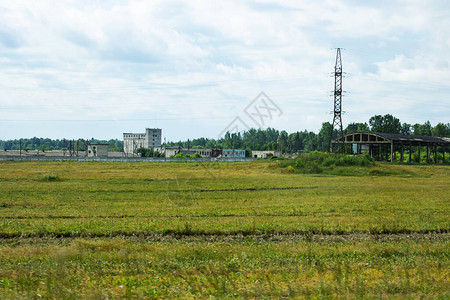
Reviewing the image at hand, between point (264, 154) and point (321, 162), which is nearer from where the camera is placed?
point (321, 162)

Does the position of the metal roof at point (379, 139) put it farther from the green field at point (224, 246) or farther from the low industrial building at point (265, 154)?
the low industrial building at point (265, 154)

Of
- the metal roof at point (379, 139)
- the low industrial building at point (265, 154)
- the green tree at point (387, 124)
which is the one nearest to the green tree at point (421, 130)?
the green tree at point (387, 124)

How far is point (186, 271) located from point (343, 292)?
4.18 metres

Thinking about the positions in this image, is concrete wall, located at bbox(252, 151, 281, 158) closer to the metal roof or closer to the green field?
the metal roof

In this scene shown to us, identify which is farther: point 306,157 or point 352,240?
point 306,157

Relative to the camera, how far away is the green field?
10.3 meters

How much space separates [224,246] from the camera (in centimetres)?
1473

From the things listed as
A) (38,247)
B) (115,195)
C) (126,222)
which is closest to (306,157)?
(115,195)

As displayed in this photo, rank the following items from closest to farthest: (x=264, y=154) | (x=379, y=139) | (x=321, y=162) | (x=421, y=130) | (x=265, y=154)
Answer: (x=321, y=162), (x=379, y=139), (x=265, y=154), (x=264, y=154), (x=421, y=130)

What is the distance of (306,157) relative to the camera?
62594mm

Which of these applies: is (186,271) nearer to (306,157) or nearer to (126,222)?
(126,222)

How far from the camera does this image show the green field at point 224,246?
10258 millimetres

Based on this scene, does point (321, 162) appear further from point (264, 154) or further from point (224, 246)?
point (264, 154)

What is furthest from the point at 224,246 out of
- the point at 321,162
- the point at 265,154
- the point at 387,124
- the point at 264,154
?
the point at 387,124
